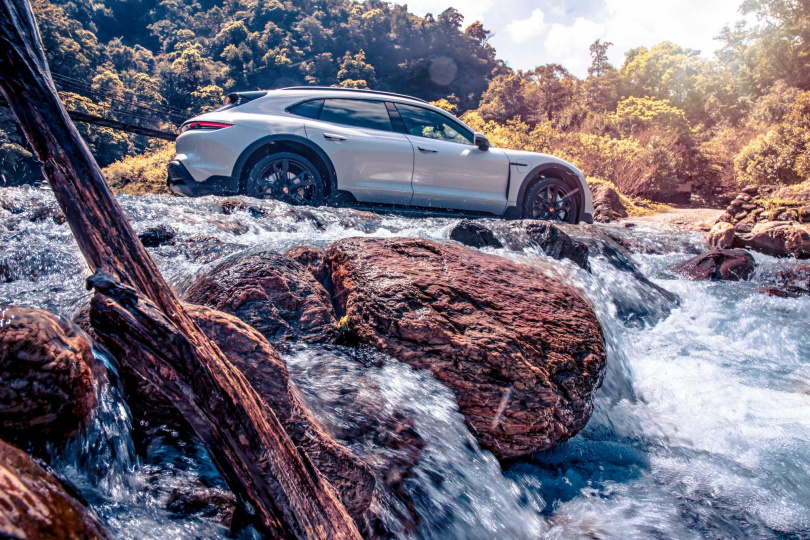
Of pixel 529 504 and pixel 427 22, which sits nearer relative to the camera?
pixel 529 504

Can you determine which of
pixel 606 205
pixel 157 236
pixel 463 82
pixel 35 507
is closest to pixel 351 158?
pixel 157 236

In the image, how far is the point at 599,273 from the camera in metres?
5.38

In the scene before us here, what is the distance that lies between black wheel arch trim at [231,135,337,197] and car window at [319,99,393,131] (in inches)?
18.2

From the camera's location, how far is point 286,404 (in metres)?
1.76

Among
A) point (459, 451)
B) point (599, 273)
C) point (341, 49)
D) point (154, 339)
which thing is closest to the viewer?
point (154, 339)

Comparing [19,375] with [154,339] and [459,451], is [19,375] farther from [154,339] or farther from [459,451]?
[459,451]

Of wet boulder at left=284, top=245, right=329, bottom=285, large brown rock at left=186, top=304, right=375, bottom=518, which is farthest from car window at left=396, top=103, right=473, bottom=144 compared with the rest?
large brown rock at left=186, top=304, right=375, bottom=518

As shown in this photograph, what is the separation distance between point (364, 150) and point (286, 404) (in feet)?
14.8

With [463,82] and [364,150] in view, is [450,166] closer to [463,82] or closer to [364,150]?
[364,150]

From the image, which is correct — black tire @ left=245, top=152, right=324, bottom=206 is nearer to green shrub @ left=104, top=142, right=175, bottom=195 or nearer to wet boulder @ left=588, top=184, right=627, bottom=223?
green shrub @ left=104, top=142, right=175, bottom=195

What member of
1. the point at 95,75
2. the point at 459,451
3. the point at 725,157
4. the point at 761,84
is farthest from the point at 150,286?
the point at 95,75

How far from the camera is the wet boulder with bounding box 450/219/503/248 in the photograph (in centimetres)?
527

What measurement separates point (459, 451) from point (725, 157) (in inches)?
693

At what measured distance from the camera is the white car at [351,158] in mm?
5395
